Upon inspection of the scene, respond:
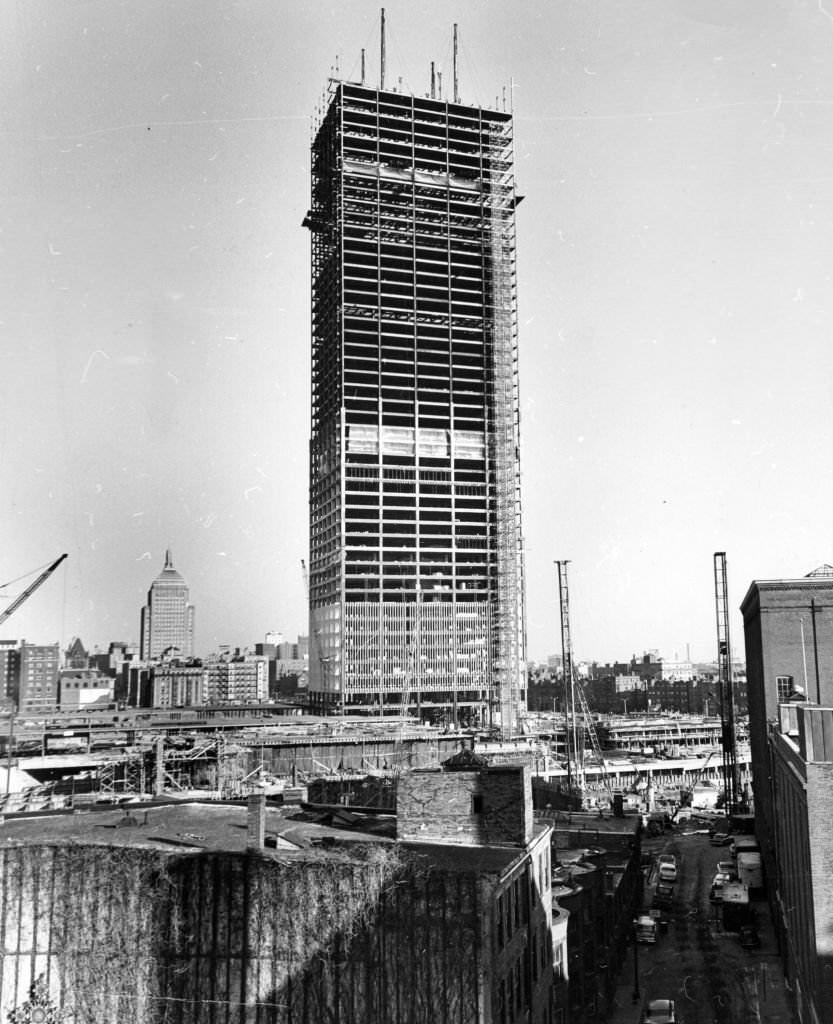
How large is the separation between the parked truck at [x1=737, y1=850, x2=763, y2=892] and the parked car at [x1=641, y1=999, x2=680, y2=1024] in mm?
24833

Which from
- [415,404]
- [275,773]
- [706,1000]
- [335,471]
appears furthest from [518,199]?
[706,1000]

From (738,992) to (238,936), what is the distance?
88.3 feet

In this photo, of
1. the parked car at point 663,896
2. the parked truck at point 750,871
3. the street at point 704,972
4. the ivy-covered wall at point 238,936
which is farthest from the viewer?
the parked truck at point 750,871

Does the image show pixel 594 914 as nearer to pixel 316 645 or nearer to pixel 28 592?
pixel 28 592

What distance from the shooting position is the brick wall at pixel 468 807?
34.0 m

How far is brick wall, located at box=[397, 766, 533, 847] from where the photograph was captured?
112 feet

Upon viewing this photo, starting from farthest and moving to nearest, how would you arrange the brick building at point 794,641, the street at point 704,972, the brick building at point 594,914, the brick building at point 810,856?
1. the brick building at point 794,641
2. the brick building at point 594,914
3. the street at point 704,972
4. the brick building at point 810,856

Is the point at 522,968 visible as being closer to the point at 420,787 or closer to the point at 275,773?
the point at 420,787

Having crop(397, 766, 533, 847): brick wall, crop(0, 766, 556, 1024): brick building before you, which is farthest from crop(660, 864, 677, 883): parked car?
crop(0, 766, 556, 1024): brick building

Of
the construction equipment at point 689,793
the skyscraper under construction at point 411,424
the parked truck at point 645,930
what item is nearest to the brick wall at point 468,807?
the parked truck at point 645,930

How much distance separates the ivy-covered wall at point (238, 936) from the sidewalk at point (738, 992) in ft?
62.1

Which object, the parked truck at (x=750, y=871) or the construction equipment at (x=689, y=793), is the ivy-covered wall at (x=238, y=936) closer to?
the parked truck at (x=750, y=871)

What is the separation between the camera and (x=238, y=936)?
28703mm

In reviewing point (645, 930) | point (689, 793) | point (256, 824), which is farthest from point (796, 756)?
point (689, 793)
